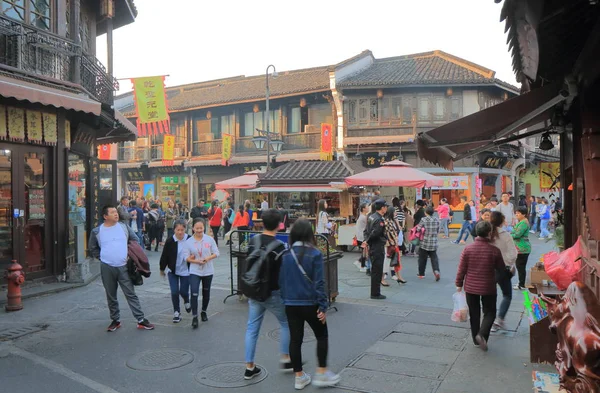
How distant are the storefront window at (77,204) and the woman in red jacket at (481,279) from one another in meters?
8.12

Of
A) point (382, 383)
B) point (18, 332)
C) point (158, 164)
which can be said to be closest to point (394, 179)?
point (382, 383)

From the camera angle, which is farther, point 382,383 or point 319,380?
point 382,383

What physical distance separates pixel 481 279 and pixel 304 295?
7.59 ft

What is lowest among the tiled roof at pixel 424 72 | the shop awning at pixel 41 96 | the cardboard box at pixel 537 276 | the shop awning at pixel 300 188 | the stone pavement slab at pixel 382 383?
the stone pavement slab at pixel 382 383

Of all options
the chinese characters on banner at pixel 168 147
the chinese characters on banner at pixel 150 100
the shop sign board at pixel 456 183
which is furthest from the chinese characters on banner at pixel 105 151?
the shop sign board at pixel 456 183

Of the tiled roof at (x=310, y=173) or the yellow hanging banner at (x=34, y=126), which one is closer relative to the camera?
the yellow hanging banner at (x=34, y=126)

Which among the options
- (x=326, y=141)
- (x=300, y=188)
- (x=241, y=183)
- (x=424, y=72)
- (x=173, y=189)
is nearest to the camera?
(x=300, y=188)

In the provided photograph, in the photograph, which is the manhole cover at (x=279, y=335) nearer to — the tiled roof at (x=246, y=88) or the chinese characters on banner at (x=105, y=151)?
the tiled roof at (x=246, y=88)

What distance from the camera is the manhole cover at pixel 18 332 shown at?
20.6 ft

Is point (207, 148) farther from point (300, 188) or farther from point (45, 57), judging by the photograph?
point (45, 57)

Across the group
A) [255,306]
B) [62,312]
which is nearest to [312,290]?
[255,306]

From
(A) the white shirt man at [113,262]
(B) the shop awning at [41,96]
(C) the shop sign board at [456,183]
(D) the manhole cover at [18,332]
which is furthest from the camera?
(C) the shop sign board at [456,183]

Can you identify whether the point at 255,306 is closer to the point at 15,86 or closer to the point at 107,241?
the point at 107,241

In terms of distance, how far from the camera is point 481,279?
18.2 feet
